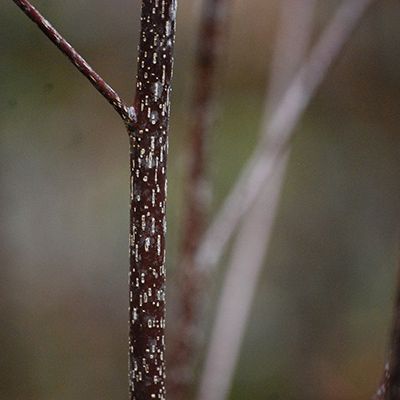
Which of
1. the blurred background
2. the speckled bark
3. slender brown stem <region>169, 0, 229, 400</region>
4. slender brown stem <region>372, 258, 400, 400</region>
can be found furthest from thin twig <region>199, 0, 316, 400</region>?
the blurred background

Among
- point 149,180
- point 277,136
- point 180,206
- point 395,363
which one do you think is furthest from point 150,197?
point 180,206

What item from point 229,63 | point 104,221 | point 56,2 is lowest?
point 104,221

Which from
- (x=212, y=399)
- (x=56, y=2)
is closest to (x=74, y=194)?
(x=56, y=2)

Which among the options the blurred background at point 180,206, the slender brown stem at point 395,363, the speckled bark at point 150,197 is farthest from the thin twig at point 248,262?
the blurred background at point 180,206

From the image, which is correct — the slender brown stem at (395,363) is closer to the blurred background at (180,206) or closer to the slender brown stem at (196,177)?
the slender brown stem at (196,177)

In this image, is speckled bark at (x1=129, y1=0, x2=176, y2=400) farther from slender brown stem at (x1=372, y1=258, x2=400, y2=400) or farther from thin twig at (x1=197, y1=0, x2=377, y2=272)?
thin twig at (x1=197, y1=0, x2=377, y2=272)

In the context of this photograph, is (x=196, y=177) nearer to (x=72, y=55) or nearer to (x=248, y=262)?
(x=248, y=262)

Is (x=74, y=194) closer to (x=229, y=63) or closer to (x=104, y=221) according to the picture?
(x=104, y=221)
